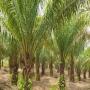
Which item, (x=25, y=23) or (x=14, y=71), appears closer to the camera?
(x=25, y=23)

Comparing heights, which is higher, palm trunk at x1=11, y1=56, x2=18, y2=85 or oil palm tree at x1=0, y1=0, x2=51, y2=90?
oil palm tree at x1=0, y1=0, x2=51, y2=90

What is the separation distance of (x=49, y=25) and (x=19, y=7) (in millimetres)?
1614

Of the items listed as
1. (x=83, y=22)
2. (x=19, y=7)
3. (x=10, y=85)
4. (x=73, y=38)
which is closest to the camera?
(x=19, y=7)

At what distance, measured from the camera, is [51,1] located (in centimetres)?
1248

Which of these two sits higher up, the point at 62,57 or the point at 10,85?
the point at 62,57

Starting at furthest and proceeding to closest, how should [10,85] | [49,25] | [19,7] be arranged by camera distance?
[10,85] < [49,25] < [19,7]

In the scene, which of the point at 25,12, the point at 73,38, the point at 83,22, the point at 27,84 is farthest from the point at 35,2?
the point at 73,38

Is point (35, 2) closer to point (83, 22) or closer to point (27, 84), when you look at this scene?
point (27, 84)

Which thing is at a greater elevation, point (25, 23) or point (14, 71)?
point (25, 23)

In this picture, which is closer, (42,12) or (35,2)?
(35,2)

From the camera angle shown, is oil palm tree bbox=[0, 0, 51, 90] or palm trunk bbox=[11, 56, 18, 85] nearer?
oil palm tree bbox=[0, 0, 51, 90]

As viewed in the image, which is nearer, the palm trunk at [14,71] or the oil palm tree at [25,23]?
the oil palm tree at [25,23]

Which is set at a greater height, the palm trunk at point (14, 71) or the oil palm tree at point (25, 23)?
the oil palm tree at point (25, 23)

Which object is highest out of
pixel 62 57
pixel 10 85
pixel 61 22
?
pixel 61 22
